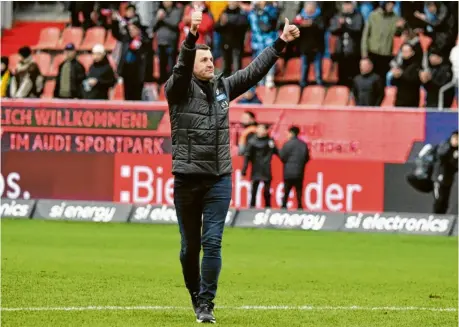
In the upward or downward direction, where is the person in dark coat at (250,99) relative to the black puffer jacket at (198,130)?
downward

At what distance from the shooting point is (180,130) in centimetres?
1130

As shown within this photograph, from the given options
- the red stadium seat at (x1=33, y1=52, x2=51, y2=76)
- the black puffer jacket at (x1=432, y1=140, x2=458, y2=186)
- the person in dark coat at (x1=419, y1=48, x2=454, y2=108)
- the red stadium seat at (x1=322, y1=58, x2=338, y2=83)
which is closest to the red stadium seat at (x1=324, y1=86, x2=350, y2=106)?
the red stadium seat at (x1=322, y1=58, x2=338, y2=83)

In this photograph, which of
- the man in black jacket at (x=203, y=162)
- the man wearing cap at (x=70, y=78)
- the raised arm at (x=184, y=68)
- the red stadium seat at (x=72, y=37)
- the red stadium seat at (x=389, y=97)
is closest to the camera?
the raised arm at (x=184, y=68)

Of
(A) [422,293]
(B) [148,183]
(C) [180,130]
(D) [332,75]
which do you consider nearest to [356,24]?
(D) [332,75]

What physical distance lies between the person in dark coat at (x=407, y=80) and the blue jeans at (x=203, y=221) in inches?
632

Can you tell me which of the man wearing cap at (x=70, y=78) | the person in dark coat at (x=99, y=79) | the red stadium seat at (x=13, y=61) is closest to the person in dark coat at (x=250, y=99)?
the person in dark coat at (x=99, y=79)

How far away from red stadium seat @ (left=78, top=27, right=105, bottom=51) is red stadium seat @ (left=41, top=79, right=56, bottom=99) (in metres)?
1.58

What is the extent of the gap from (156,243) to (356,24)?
8.79m

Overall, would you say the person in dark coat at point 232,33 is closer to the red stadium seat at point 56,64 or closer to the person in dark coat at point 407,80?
the person in dark coat at point 407,80

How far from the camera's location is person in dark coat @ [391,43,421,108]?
27.0 metres

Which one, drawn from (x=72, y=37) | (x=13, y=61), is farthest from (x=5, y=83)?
(x=72, y=37)

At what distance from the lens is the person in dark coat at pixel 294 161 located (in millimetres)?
26188

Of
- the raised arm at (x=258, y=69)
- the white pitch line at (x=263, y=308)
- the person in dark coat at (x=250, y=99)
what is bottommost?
the white pitch line at (x=263, y=308)

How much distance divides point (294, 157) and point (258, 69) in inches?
575
